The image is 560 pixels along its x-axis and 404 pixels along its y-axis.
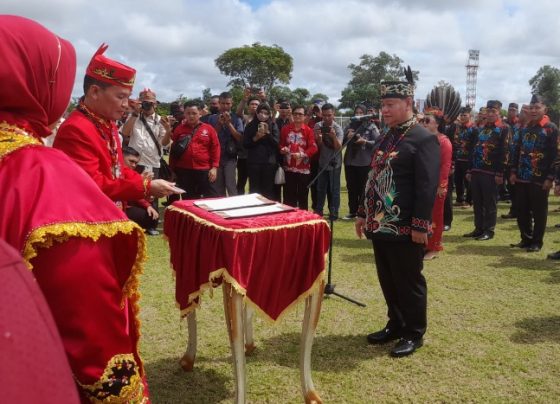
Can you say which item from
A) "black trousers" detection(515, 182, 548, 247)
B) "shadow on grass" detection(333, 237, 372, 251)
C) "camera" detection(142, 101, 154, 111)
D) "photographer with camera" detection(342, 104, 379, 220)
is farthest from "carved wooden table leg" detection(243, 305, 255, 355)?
"photographer with camera" detection(342, 104, 379, 220)

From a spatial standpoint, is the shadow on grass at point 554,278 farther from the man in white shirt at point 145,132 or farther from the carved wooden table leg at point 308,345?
the man in white shirt at point 145,132

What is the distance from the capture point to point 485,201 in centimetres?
790

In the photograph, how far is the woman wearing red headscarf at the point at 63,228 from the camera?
1.19m

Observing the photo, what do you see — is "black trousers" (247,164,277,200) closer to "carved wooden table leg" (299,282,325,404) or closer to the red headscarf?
"carved wooden table leg" (299,282,325,404)

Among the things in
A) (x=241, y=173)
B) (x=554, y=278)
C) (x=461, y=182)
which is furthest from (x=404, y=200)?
(x=461, y=182)

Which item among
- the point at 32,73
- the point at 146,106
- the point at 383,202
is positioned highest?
the point at 146,106

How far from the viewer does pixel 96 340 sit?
4.15 ft

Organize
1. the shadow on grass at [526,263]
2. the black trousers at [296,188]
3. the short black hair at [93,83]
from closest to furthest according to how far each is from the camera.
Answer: the short black hair at [93,83] < the shadow on grass at [526,263] < the black trousers at [296,188]

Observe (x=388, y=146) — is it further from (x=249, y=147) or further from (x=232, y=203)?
(x=249, y=147)

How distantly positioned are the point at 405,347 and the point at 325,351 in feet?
2.00

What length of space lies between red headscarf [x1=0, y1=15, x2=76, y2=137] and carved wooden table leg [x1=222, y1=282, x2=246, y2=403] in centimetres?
160

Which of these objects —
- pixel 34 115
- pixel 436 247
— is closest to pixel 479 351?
pixel 436 247

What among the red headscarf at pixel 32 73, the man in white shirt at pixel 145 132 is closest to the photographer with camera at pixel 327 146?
the man in white shirt at pixel 145 132

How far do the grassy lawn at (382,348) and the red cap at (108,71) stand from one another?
1.68 meters
